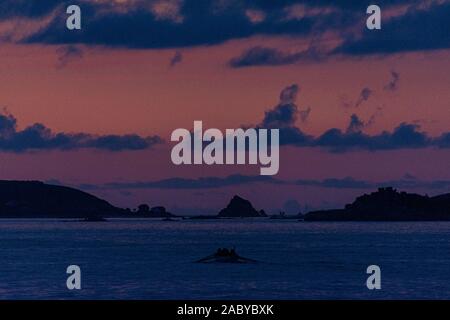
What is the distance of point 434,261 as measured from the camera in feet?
407

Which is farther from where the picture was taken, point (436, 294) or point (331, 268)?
point (331, 268)

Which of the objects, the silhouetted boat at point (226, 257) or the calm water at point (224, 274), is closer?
the calm water at point (224, 274)

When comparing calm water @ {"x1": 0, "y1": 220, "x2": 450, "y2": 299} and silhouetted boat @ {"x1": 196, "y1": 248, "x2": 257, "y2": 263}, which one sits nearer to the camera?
calm water @ {"x1": 0, "y1": 220, "x2": 450, "y2": 299}

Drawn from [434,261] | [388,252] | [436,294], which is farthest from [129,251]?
[436,294]

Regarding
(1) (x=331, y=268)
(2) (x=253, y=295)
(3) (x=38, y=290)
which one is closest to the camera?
(2) (x=253, y=295)

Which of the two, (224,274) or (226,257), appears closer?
(224,274)

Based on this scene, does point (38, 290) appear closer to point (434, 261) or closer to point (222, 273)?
point (222, 273)

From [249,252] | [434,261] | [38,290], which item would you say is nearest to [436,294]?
[38,290]

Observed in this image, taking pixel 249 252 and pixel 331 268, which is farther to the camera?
pixel 249 252

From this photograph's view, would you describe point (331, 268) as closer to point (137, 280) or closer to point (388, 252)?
point (137, 280)

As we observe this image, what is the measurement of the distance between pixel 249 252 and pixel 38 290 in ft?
253

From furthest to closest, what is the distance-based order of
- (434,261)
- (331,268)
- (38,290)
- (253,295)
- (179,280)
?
(434,261) < (331,268) < (179,280) < (38,290) < (253,295)

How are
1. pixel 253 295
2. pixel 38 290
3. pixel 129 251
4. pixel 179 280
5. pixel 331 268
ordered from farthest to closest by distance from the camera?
pixel 129 251, pixel 331 268, pixel 179 280, pixel 38 290, pixel 253 295
